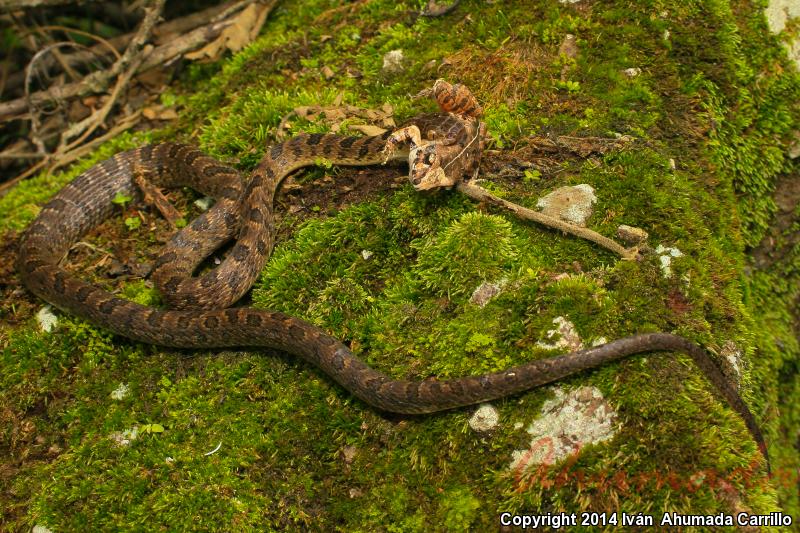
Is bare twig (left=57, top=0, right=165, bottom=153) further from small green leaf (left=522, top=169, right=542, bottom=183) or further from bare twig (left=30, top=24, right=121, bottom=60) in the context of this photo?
small green leaf (left=522, top=169, right=542, bottom=183)

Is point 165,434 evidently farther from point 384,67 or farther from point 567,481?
point 384,67

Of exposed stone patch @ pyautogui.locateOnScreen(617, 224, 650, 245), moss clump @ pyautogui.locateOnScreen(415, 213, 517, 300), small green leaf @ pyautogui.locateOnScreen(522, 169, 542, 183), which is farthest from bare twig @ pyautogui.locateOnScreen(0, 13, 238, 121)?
exposed stone patch @ pyautogui.locateOnScreen(617, 224, 650, 245)

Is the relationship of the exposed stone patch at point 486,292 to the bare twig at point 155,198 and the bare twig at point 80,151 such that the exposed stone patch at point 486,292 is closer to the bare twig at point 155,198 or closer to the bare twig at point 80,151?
the bare twig at point 155,198

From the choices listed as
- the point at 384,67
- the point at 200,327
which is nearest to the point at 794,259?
the point at 384,67

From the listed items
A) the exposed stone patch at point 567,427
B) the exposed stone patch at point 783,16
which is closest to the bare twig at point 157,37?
the exposed stone patch at point 783,16

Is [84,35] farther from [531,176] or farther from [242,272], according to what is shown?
[531,176]
